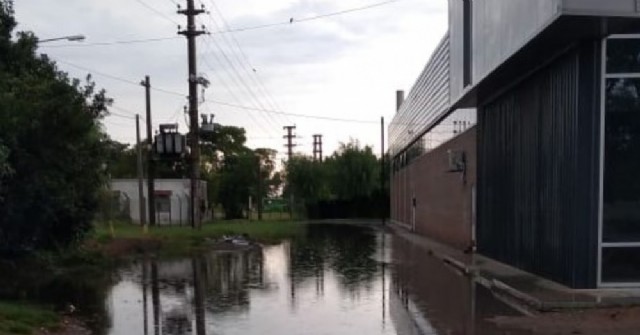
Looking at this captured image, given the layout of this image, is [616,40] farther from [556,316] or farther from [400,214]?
[400,214]

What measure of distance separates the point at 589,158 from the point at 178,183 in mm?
54261

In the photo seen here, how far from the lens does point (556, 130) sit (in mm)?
16922

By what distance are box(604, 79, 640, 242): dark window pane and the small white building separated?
154ft

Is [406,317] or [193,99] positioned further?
[193,99]

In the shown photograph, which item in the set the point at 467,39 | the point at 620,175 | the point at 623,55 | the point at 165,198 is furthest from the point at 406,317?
the point at 165,198

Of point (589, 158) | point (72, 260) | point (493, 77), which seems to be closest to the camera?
point (589, 158)

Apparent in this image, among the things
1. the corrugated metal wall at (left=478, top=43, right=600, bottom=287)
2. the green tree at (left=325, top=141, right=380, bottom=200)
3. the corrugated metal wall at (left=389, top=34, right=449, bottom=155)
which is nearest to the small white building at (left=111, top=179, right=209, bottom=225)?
the corrugated metal wall at (left=389, top=34, right=449, bottom=155)

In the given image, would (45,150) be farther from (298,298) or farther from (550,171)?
(550,171)

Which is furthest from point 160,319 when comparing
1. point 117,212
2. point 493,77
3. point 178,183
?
point 178,183

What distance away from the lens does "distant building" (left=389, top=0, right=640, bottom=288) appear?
15.2 m

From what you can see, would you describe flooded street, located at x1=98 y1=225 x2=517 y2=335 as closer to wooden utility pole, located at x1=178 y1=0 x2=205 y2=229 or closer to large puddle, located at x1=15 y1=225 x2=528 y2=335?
large puddle, located at x1=15 y1=225 x2=528 y2=335

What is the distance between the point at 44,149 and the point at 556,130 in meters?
11.3

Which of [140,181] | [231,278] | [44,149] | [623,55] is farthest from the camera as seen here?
[140,181]

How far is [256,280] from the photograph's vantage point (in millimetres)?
19797
